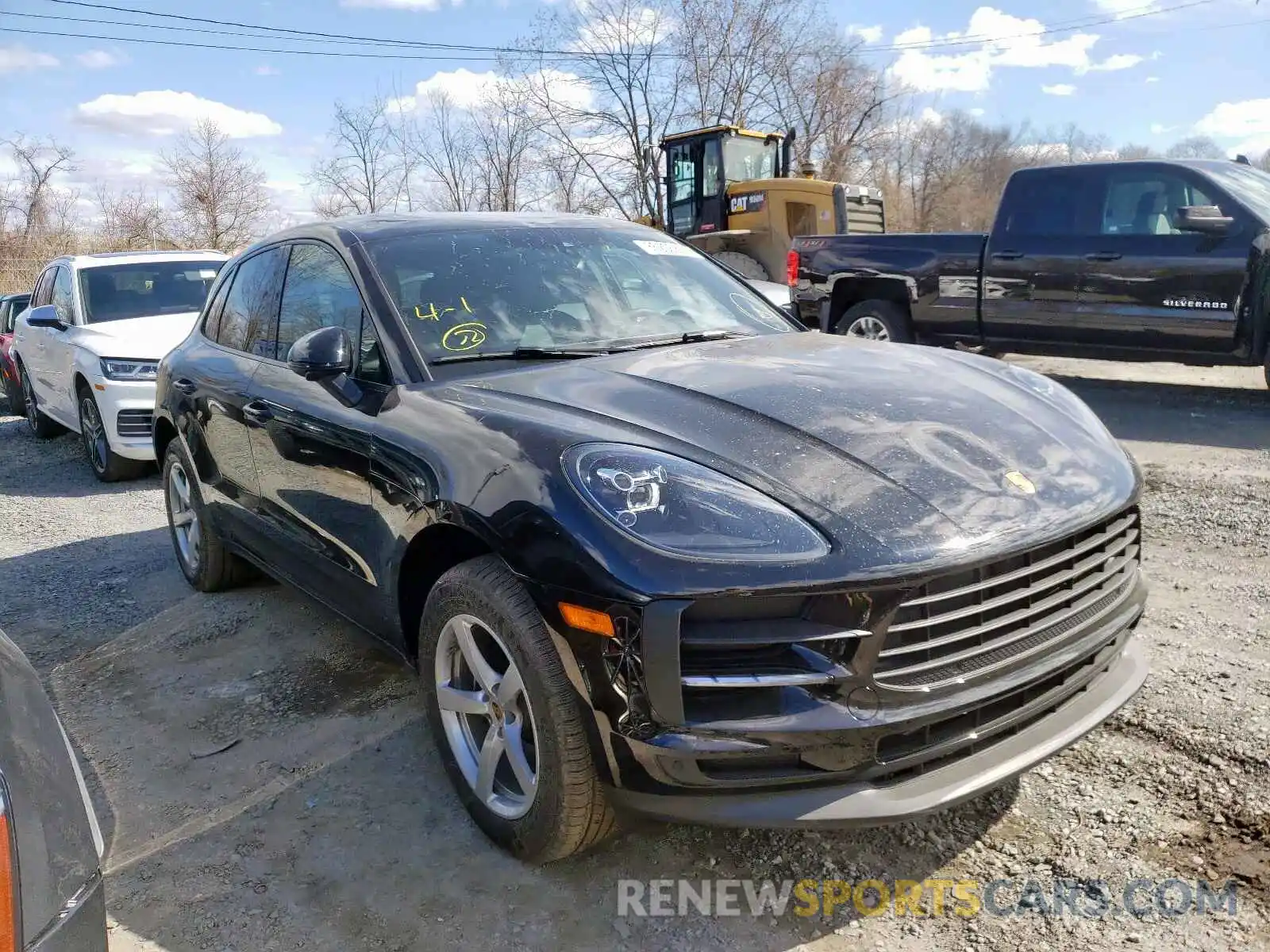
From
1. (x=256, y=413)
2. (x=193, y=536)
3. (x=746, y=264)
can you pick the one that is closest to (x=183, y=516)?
(x=193, y=536)

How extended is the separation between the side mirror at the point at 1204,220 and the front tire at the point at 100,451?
8.08 meters

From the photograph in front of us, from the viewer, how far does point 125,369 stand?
7266 millimetres

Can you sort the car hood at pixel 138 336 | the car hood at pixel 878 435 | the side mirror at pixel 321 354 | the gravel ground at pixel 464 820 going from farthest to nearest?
the car hood at pixel 138 336
the side mirror at pixel 321 354
the gravel ground at pixel 464 820
the car hood at pixel 878 435

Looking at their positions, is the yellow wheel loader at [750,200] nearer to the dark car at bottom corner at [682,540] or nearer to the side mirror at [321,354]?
the dark car at bottom corner at [682,540]

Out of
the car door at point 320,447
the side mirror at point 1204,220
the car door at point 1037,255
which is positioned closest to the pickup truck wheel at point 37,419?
the car door at point 320,447

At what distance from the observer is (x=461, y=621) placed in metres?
2.56

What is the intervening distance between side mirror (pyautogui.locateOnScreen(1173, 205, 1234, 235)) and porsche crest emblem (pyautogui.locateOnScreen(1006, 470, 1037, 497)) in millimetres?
5997

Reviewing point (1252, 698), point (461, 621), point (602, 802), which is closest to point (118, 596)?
point (461, 621)

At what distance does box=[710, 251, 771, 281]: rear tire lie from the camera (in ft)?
46.8

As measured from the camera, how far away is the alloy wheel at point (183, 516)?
4836mm

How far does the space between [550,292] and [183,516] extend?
273 centimetres

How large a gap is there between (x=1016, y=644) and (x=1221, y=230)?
6446 mm

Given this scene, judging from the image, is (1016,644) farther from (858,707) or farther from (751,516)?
(751,516)

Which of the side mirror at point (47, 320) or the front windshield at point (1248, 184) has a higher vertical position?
the front windshield at point (1248, 184)
